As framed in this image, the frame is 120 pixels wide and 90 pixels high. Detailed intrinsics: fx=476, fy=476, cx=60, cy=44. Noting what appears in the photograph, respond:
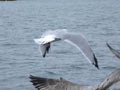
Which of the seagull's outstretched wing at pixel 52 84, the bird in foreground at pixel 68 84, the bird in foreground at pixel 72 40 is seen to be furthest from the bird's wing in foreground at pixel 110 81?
the seagull's outstretched wing at pixel 52 84

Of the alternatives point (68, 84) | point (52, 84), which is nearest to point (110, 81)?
point (68, 84)

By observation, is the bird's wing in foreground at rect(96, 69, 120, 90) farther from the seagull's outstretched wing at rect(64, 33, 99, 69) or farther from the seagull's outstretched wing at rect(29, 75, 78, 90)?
the seagull's outstretched wing at rect(29, 75, 78, 90)

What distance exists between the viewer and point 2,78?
14.2 metres

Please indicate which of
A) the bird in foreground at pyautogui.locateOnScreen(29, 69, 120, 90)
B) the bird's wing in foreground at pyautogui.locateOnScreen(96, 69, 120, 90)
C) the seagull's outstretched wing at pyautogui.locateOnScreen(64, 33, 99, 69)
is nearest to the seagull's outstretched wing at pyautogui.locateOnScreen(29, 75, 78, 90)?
the bird in foreground at pyautogui.locateOnScreen(29, 69, 120, 90)

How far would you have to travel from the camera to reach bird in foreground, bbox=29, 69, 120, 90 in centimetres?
620

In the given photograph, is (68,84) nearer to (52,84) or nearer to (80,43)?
(52,84)

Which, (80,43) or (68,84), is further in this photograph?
(68,84)

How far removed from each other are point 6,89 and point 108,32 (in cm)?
1411

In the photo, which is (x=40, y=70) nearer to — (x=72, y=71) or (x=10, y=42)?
(x=72, y=71)

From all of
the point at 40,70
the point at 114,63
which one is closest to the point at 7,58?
the point at 40,70

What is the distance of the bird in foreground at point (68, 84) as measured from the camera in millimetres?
6195

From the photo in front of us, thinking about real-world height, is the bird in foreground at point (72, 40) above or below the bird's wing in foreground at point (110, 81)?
above

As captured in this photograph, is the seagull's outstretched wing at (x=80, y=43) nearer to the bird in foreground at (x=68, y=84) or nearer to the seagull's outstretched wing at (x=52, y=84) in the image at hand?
the bird in foreground at (x=68, y=84)

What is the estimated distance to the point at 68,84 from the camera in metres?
6.52
